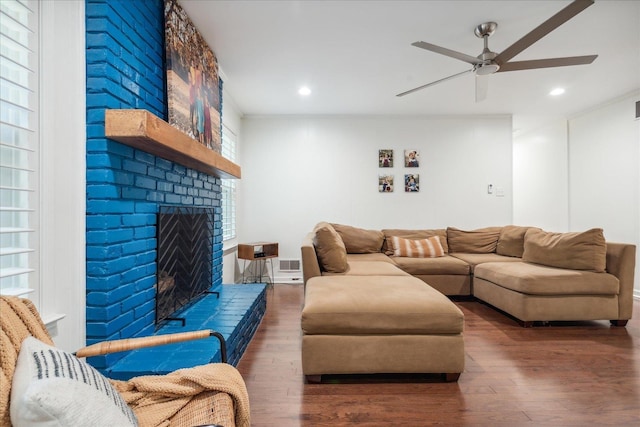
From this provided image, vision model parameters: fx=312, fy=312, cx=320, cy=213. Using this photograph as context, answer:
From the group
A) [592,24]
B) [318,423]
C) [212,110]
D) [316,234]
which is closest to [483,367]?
[318,423]

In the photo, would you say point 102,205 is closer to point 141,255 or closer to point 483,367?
point 141,255

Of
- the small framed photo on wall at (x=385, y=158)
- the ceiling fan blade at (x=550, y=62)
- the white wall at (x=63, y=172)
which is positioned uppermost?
the ceiling fan blade at (x=550, y=62)

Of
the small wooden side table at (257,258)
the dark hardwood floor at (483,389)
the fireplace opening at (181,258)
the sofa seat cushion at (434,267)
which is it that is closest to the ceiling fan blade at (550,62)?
the dark hardwood floor at (483,389)

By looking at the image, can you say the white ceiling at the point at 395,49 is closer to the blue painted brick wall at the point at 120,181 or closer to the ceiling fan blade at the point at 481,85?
the ceiling fan blade at the point at 481,85

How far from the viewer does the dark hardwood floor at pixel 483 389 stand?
161cm

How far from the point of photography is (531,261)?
11.4ft

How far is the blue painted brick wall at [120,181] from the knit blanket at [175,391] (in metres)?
0.51

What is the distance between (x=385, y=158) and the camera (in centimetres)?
489

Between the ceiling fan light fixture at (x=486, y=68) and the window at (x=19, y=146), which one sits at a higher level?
the ceiling fan light fixture at (x=486, y=68)

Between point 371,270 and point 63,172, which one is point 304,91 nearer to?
point 371,270

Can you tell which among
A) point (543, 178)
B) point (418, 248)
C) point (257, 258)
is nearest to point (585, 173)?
point (543, 178)

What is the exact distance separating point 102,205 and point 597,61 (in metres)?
4.43

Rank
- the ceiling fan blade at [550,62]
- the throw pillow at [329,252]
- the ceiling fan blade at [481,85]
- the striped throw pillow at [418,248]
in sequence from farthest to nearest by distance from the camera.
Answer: the striped throw pillow at [418,248], the throw pillow at [329,252], the ceiling fan blade at [481,85], the ceiling fan blade at [550,62]

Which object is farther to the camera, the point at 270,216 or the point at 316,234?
the point at 270,216
